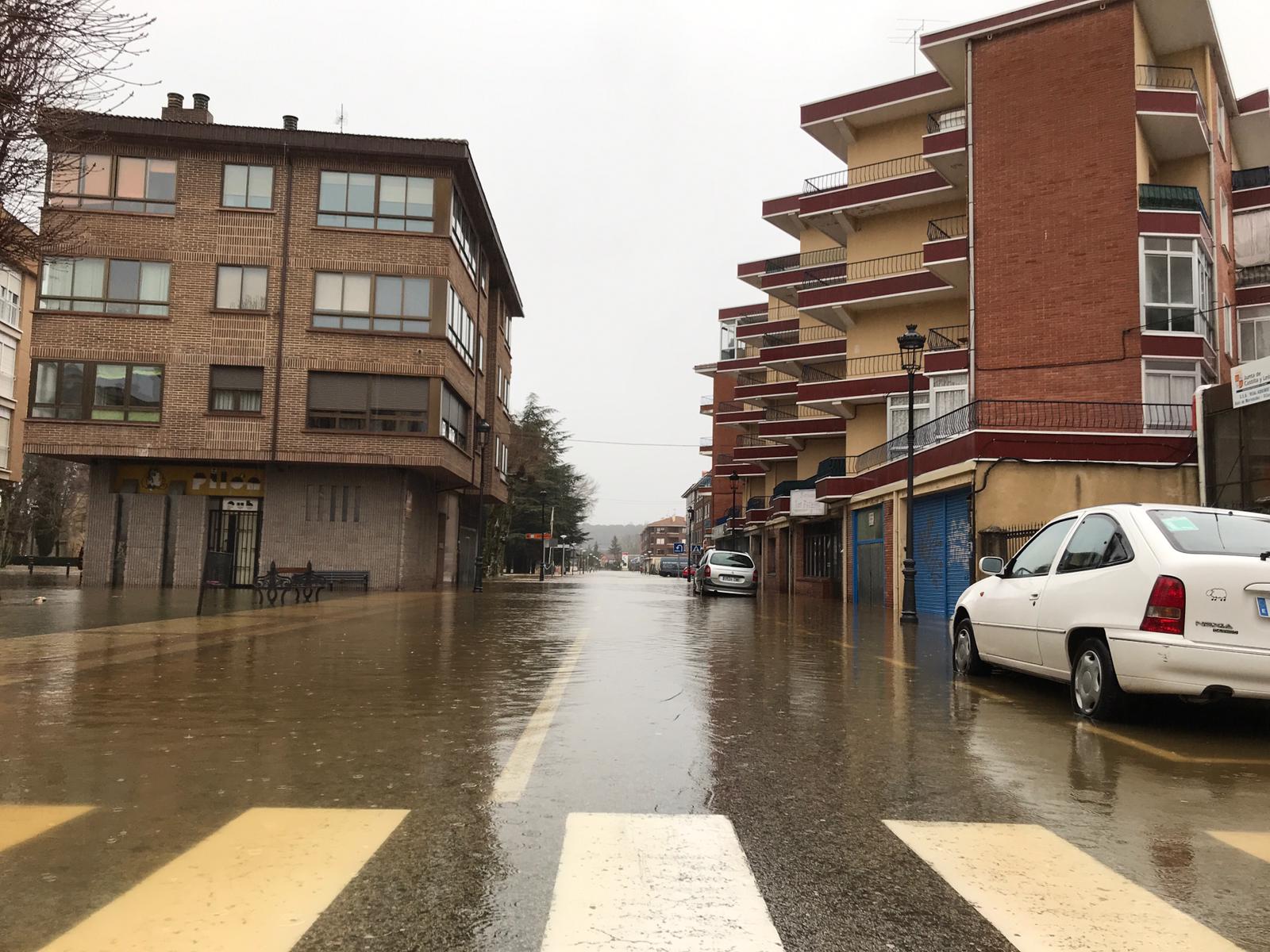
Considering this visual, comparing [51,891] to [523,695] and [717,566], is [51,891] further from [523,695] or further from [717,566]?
[717,566]

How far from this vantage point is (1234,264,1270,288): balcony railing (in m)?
32.3

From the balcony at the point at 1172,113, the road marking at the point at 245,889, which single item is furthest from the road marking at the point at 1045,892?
the balcony at the point at 1172,113

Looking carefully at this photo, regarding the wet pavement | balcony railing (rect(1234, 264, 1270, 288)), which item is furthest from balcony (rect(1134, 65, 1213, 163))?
the wet pavement

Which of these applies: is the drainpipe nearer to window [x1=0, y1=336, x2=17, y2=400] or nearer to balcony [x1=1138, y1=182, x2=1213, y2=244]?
balcony [x1=1138, y1=182, x2=1213, y2=244]

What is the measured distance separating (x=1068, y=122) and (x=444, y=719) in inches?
1036

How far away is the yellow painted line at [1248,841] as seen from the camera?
4.17 metres

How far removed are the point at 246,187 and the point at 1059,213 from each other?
24.2 meters

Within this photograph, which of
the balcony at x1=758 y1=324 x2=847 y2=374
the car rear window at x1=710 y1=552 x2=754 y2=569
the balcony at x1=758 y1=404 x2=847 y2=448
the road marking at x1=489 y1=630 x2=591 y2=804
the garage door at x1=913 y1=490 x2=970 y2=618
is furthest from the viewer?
the balcony at x1=758 y1=404 x2=847 y2=448

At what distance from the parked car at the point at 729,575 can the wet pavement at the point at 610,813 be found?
23.4m

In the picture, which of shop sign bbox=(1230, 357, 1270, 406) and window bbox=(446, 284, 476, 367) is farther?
window bbox=(446, 284, 476, 367)

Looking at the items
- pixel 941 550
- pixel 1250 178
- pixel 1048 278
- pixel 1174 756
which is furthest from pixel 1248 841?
pixel 1250 178

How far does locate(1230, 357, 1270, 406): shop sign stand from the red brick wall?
5.25m

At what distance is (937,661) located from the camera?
1223 centimetres

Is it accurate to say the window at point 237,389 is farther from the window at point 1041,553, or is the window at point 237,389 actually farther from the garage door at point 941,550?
the window at point 1041,553
